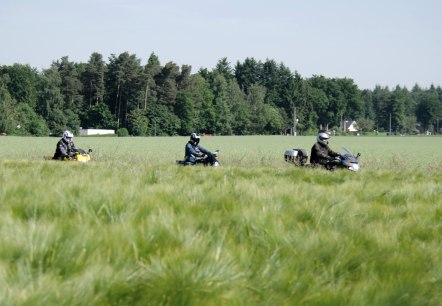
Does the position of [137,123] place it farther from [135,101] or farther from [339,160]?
[339,160]

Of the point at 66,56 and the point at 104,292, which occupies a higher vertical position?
the point at 66,56

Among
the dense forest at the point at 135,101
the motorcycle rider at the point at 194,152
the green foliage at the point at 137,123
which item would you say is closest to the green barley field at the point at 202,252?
the motorcycle rider at the point at 194,152

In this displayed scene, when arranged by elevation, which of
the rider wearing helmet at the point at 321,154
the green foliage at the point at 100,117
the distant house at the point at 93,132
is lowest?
the distant house at the point at 93,132

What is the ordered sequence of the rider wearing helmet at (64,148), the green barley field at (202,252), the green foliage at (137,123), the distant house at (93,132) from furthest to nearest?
the distant house at (93,132) < the green foliage at (137,123) < the rider wearing helmet at (64,148) < the green barley field at (202,252)

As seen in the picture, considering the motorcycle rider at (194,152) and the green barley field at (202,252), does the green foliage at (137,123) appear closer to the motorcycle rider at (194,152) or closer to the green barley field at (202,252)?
the motorcycle rider at (194,152)

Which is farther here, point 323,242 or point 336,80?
point 336,80

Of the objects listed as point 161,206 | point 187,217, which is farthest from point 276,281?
point 161,206

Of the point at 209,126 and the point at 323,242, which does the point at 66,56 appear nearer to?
the point at 209,126

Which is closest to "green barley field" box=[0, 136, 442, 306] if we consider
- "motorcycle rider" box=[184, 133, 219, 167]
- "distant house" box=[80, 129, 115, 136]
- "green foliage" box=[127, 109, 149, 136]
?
"motorcycle rider" box=[184, 133, 219, 167]

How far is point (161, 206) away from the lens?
138 inches

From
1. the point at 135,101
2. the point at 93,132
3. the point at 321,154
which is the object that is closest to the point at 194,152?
the point at 321,154

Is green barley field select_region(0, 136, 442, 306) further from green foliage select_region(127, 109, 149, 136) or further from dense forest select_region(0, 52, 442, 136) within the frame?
green foliage select_region(127, 109, 149, 136)

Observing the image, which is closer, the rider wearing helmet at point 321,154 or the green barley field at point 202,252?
the green barley field at point 202,252

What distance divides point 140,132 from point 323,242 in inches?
4038
